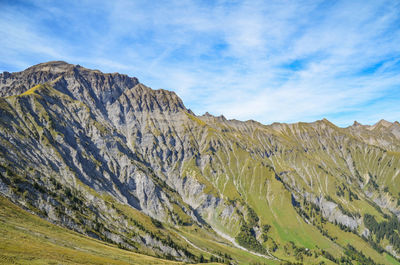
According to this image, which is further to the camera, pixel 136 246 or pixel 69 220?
pixel 136 246

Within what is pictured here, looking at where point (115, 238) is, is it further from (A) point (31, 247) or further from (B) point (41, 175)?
(A) point (31, 247)

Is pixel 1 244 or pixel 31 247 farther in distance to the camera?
pixel 31 247

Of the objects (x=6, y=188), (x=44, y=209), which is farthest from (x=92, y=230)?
(x=6, y=188)

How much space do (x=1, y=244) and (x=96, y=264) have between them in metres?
23.8

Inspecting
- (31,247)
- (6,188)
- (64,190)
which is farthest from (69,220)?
(31,247)

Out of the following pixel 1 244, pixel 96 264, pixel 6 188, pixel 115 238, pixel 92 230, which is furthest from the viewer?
pixel 115 238

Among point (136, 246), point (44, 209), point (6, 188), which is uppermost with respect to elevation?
point (6, 188)

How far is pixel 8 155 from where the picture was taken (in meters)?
186

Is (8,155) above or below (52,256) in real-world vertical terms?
above

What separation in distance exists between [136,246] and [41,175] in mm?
87792

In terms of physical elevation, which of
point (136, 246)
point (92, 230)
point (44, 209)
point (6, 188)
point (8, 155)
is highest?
point (8, 155)

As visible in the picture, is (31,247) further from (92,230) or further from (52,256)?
(92,230)

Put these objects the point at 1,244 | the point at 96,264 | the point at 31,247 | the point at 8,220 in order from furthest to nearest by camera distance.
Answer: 1. the point at 8,220
2. the point at 96,264
3. the point at 31,247
4. the point at 1,244

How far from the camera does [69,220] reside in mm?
153500
